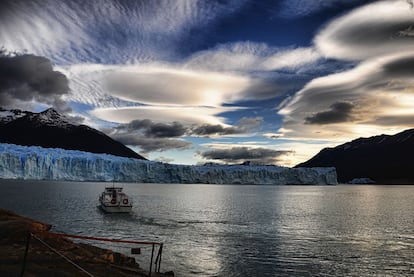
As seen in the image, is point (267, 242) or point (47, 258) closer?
point (47, 258)

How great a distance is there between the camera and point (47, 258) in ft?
63.2

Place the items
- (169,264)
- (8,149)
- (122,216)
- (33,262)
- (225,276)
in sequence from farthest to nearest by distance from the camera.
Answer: (8,149) < (122,216) < (169,264) < (225,276) < (33,262)

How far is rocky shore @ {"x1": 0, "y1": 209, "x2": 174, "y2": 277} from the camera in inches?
670

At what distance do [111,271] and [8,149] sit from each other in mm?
172947

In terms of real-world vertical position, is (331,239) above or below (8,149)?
below

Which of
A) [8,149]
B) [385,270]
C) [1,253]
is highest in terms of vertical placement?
[8,149]

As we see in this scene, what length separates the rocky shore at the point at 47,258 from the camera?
17.0 m

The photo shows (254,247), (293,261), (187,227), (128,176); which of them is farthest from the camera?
(128,176)

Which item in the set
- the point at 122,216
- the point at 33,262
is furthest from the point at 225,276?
the point at 122,216

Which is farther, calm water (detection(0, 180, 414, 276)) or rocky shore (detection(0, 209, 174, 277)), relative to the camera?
calm water (detection(0, 180, 414, 276))

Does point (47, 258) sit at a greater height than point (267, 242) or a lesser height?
greater

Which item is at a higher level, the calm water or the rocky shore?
the rocky shore

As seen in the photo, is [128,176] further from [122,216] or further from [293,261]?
[293,261]

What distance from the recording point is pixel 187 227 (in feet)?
163
